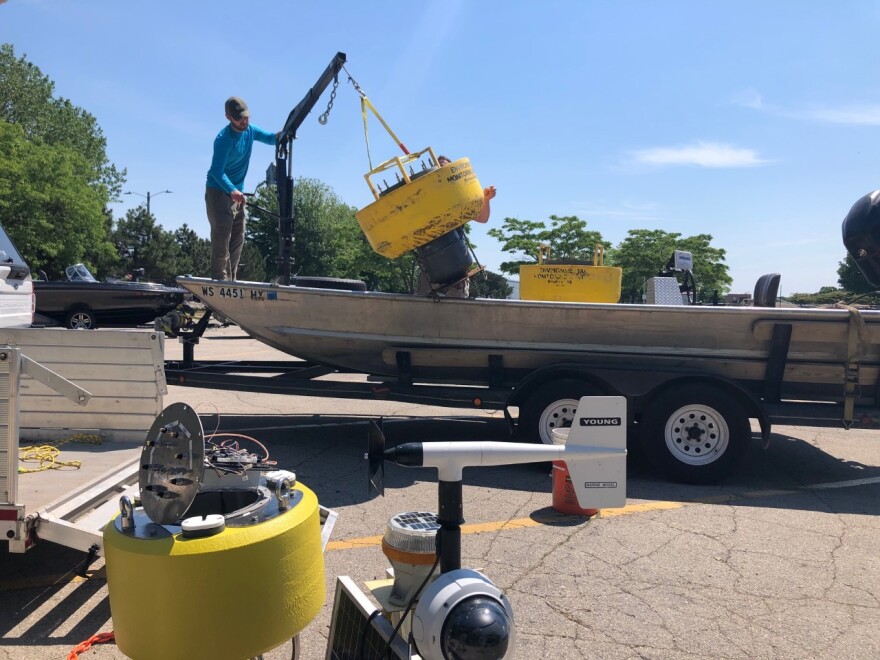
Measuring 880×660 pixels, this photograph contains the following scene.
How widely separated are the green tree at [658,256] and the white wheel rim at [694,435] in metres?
32.3

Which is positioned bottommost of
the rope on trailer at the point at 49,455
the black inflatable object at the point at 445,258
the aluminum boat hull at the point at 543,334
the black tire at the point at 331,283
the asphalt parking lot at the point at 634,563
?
the asphalt parking lot at the point at 634,563

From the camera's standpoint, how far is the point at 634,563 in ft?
13.1

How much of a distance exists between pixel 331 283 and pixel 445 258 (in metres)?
1.81

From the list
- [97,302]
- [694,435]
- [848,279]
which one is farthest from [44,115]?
[848,279]

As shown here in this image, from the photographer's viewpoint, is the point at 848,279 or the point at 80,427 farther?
the point at 848,279

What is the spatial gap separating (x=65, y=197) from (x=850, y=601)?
115ft

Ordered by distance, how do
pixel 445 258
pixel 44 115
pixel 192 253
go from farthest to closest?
pixel 192 253
pixel 44 115
pixel 445 258

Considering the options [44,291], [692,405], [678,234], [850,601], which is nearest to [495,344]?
[692,405]

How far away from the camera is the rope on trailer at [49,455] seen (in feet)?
12.4

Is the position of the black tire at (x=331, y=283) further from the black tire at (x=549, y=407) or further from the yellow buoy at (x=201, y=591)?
the yellow buoy at (x=201, y=591)

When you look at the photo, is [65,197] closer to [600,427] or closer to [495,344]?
[495,344]

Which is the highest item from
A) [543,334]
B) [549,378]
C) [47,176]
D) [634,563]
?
[47,176]

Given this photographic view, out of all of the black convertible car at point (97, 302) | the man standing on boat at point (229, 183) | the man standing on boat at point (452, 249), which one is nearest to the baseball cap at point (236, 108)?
the man standing on boat at point (229, 183)

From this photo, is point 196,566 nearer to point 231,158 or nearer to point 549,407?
point 549,407
